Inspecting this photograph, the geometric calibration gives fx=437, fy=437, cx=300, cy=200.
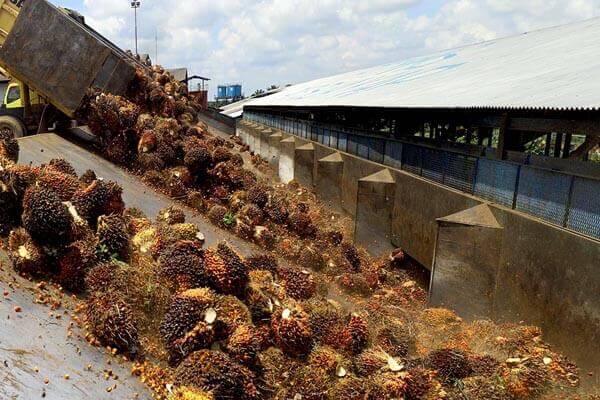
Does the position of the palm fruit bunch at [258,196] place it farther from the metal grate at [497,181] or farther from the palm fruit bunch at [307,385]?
the palm fruit bunch at [307,385]

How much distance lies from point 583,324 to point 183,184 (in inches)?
327

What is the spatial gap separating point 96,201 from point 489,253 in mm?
6414

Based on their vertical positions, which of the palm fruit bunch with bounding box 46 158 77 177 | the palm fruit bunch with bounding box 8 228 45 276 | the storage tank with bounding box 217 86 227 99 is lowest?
the palm fruit bunch with bounding box 8 228 45 276

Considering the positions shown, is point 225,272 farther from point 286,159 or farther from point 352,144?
point 286,159

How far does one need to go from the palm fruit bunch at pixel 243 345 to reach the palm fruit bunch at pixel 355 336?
1276 mm

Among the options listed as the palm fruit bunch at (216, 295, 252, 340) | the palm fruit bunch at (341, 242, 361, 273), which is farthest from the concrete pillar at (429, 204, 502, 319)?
the palm fruit bunch at (216, 295, 252, 340)

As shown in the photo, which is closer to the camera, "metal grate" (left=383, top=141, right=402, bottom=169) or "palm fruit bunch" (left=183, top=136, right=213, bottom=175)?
"palm fruit bunch" (left=183, top=136, right=213, bottom=175)

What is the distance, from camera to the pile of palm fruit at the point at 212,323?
4383 millimetres

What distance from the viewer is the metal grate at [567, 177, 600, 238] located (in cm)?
587

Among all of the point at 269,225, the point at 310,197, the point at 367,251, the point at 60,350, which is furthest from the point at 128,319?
the point at 310,197

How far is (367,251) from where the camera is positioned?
41.7 feet

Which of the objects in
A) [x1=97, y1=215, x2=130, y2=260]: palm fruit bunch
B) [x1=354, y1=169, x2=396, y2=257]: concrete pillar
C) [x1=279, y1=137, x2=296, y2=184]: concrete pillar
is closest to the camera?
[x1=97, y1=215, x2=130, y2=260]: palm fruit bunch

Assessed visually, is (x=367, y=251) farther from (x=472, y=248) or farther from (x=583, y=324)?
(x=583, y=324)

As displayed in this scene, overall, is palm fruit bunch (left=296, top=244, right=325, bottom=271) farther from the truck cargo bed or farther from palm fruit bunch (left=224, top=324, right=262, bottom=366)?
the truck cargo bed
